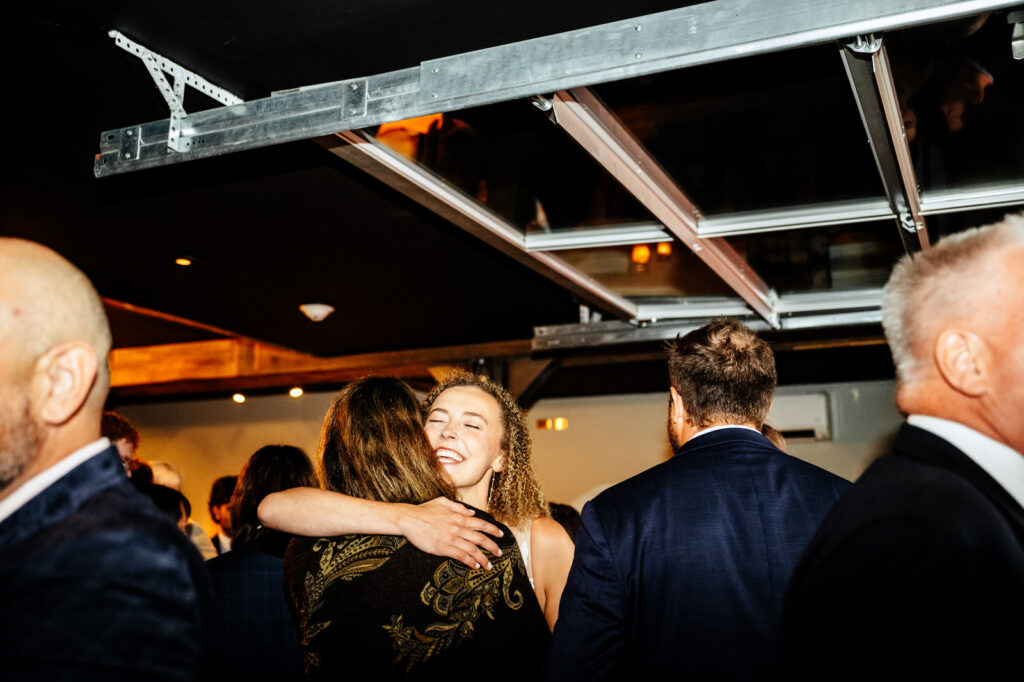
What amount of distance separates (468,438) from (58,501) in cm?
124

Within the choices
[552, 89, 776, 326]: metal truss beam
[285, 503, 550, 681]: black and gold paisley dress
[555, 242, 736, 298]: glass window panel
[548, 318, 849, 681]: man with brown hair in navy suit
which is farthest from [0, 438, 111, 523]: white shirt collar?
[555, 242, 736, 298]: glass window panel

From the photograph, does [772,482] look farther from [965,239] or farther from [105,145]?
[105,145]

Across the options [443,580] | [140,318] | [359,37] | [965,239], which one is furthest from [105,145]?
[140,318]

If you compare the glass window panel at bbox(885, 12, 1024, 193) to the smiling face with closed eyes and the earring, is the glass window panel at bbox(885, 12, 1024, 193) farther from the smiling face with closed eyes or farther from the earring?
the earring

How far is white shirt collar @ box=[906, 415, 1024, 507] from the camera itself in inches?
38.2

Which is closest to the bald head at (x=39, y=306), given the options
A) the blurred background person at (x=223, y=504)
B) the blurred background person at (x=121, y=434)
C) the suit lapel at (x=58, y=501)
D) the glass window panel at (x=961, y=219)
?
the suit lapel at (x=58, y=501)

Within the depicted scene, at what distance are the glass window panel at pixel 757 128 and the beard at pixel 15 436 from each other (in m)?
1.81

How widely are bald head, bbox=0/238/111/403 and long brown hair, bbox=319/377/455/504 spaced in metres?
0.72

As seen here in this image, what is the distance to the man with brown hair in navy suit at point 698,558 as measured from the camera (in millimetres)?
1625

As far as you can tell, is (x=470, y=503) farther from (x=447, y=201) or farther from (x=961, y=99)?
(x=961, y=99)

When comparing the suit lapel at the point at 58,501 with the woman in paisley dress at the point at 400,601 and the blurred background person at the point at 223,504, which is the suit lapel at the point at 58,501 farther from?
the blurred background person at the point at 223,504

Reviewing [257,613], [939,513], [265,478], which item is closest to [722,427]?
[939,513]

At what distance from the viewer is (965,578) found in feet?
2.75

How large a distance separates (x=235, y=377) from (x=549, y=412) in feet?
10.6
